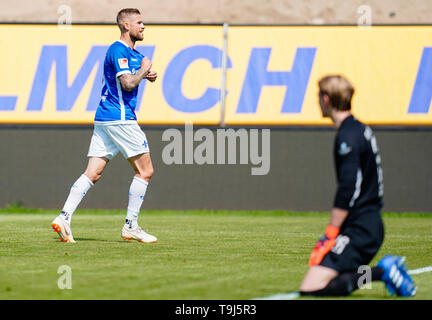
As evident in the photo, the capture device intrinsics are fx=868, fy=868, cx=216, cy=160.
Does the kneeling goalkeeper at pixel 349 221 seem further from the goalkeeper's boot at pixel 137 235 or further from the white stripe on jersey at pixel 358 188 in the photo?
the goalkeeper's boot at pixel 137 235

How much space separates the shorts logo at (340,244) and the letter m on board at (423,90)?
1141 centimetres

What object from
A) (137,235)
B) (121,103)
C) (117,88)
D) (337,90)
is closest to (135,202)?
(137,235)

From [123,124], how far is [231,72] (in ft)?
25.4

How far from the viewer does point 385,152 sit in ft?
56.9

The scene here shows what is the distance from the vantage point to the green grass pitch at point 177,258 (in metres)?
6.47

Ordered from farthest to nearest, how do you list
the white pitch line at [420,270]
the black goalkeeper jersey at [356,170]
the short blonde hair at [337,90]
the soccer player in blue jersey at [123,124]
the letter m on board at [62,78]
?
the letter m on board at [62,78] < the soccer player in blue jersey at [123,124] < the white pitch line at [420,270] < the short blonde hair at [337,90] < the black goalkeeper jersey at [356,170]

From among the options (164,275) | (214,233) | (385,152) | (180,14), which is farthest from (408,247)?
(180,14)

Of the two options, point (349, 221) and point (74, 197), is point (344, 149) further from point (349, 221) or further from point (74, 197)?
point (74, 197)

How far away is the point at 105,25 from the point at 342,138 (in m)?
12.3

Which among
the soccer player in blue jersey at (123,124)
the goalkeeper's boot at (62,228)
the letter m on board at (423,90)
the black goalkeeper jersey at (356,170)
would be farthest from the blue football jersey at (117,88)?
the letter m on board at (423,90)

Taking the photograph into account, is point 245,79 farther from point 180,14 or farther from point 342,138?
point 342,138

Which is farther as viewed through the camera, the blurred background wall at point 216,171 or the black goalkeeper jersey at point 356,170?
the blurred background wall at point 216,171

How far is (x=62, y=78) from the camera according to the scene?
17750 millimetres

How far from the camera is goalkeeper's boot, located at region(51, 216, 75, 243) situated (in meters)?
9.73
